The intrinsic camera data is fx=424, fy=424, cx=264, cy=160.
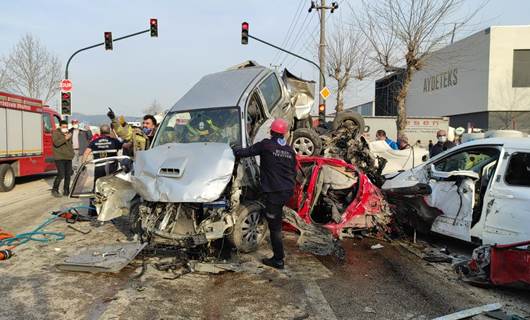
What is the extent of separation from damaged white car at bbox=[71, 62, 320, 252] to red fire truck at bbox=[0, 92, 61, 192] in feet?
18.6

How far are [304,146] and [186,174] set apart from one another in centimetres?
421

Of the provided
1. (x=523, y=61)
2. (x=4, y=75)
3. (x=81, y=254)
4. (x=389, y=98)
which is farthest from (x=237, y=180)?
(x=389, y=98)

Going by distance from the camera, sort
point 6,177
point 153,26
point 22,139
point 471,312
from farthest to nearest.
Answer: point 153,26
point 22,139
point 6,177
point 471,312

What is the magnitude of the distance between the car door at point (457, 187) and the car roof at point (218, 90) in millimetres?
3280

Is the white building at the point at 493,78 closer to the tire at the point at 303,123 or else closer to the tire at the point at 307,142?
the tire at the point at 303,123

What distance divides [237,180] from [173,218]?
0.92m

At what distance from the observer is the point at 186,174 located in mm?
5195

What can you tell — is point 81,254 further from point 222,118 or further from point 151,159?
point 222,118

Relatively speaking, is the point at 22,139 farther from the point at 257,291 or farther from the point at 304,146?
the point at 257,291

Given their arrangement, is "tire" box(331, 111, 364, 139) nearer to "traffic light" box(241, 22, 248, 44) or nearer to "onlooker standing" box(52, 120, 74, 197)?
"onlooker standing" box(52, 120, 74, 197)

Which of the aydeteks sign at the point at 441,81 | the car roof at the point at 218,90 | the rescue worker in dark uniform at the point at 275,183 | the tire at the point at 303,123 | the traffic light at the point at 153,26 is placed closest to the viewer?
the rescue worker in dark uniform at the point at 275,183

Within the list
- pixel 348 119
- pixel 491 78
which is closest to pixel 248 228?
pixel 348 119

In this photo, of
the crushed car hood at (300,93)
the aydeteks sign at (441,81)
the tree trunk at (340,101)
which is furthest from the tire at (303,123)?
the aydeteks sign at (441,81)

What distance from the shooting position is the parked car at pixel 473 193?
5.13m
